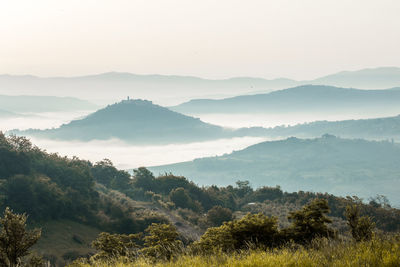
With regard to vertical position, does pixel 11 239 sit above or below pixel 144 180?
above

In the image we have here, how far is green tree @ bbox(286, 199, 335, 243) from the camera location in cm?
2756

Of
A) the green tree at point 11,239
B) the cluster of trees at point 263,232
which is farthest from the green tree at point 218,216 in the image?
the green tree at point 11,239

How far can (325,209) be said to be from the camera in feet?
94.0

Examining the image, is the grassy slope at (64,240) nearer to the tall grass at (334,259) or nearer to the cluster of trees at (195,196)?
the cluster of trees at (195,196)

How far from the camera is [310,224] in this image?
2791 centimetres

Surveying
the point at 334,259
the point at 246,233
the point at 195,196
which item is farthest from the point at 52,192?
the point at 334,259

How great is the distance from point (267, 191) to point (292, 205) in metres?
17.9

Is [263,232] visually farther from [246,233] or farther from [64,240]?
[64,240]

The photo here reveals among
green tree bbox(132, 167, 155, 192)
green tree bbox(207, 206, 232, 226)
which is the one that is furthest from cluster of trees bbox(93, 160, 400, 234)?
green tree bbox(207, 206, 232, 226)

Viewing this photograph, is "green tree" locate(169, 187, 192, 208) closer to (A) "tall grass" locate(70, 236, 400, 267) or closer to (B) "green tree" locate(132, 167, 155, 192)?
(B) "green tree" locate(132, 167, 155, 192)

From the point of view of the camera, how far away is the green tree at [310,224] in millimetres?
27562

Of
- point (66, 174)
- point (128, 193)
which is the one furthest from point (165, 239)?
point (128, 193)

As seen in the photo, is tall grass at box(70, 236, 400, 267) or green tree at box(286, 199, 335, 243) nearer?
tall grass at box(70, 236, 400, 267)

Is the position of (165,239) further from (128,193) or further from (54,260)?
(128,193)
